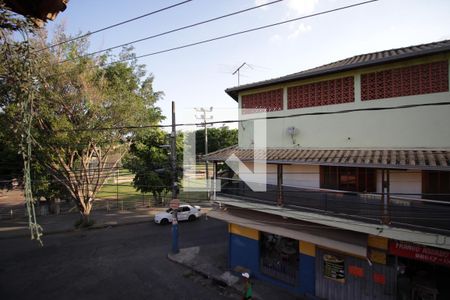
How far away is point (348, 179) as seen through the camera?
10641 millimetres

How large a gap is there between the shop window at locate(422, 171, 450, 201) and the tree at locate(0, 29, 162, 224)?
13873mm

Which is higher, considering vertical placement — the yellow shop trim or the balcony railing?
the balcony railing

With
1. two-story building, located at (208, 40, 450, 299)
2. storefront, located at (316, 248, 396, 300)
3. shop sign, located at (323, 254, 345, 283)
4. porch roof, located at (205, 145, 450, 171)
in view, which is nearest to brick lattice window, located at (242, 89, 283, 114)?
two-story building, located at (208, 40, 450, 299)

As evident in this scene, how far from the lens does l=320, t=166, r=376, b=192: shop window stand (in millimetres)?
10219

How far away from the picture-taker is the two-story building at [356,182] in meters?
8.55

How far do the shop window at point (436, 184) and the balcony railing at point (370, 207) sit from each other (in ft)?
0.87

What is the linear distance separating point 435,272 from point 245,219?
21.7 feet

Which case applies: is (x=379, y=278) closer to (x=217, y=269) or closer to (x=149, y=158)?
(x=217, y=269)

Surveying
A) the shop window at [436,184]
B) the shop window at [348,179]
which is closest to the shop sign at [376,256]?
the shop window at [348,179]

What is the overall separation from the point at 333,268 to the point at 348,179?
3.24 metres

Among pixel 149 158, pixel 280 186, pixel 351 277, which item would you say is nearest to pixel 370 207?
pixel 351 277

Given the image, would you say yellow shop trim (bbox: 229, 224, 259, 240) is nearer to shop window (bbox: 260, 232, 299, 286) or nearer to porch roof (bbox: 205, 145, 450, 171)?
shop window (bbox: 260, 232, 299, 286)

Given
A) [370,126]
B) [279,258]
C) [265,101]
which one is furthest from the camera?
[265,101]

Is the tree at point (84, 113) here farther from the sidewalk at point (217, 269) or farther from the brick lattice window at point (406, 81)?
the brick lattice window at point (406, 81)
